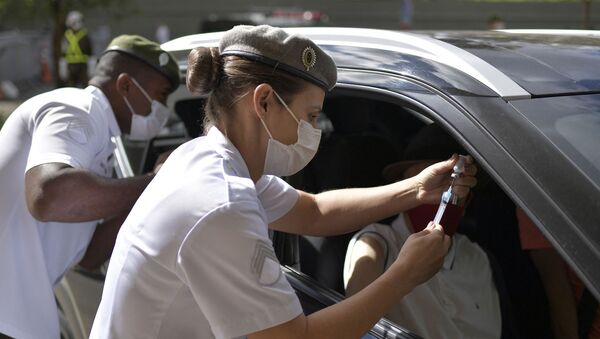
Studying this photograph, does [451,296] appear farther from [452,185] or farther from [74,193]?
[74,193]

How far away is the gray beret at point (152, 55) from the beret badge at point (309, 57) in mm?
1359

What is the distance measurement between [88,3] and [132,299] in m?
10.7

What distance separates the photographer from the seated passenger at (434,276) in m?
2.24

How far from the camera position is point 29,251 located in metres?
2.64

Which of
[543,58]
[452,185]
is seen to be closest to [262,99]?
[452,185]

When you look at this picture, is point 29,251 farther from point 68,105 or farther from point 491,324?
point 491,324

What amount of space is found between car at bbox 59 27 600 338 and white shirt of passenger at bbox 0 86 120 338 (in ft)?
1.63

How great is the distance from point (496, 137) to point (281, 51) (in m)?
0.49

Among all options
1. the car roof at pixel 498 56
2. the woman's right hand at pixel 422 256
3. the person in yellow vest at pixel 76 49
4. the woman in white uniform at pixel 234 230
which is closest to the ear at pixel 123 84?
the car roof at pixel 498 56

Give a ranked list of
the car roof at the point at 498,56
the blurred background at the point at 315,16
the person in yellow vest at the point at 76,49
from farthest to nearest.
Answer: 1. the blurred background at the point at 315,16
2. the person in yellow vest at the point at 76,49
3. the car roof at the point at 498,56

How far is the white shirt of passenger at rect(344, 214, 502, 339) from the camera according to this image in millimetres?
2234

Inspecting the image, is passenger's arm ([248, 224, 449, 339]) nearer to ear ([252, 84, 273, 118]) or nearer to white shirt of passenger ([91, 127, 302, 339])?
white shirt of passenger ([91, 127, 302, 339])

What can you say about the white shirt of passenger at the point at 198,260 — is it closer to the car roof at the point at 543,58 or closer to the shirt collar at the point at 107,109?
the car roof at the point at 543,58

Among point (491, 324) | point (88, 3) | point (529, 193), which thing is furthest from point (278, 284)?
point (88, 3)
